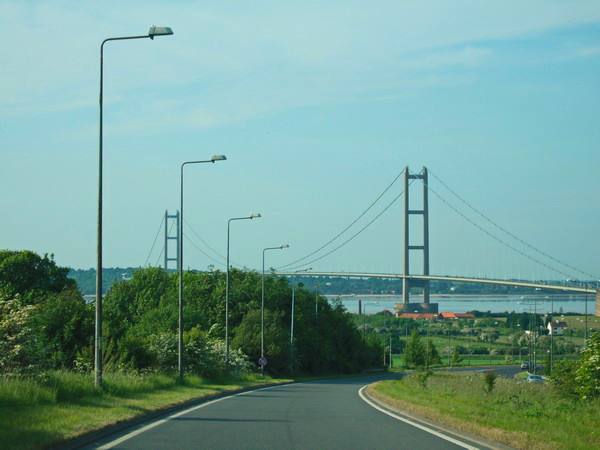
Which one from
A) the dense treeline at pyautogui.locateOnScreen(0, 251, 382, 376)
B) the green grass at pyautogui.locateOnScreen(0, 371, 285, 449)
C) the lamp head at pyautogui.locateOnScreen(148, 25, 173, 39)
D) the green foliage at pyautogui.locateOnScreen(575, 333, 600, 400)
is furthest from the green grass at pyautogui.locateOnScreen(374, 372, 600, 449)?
the dense treeline at pyautogui.locateOnScreen(0, 251, 382, 376)

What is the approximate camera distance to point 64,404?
16.1 m

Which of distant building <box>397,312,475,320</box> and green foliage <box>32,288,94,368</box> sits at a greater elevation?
green foliage <box>32,288,94,368</box>

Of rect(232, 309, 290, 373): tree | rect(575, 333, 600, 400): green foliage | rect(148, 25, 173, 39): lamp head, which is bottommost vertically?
rect(232, 309, 290, 373): tree

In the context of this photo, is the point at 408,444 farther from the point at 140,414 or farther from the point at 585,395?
the point at 585,395

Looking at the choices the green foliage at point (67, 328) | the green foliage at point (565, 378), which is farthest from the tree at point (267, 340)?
the green foliage at point (565, 378)

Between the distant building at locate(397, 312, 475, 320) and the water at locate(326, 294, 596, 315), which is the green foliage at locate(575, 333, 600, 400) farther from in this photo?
the water at locate(326, 294, 596, 315)

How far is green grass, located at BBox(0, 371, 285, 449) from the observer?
11742 mm

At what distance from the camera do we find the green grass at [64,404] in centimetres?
1174

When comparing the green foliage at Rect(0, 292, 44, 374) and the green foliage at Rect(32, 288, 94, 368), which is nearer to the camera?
the green foliage at Rect(0, 292, 44, 374)

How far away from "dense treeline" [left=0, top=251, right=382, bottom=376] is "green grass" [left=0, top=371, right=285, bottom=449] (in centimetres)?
754

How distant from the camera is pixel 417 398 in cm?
2188

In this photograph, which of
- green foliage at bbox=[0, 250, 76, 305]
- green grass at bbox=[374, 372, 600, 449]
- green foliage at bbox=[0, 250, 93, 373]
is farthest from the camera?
green foliage at bbox=[0, 250, 76, 305]

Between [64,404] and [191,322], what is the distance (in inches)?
1765

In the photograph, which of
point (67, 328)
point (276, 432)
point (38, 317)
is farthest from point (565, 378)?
point (38, 317)
